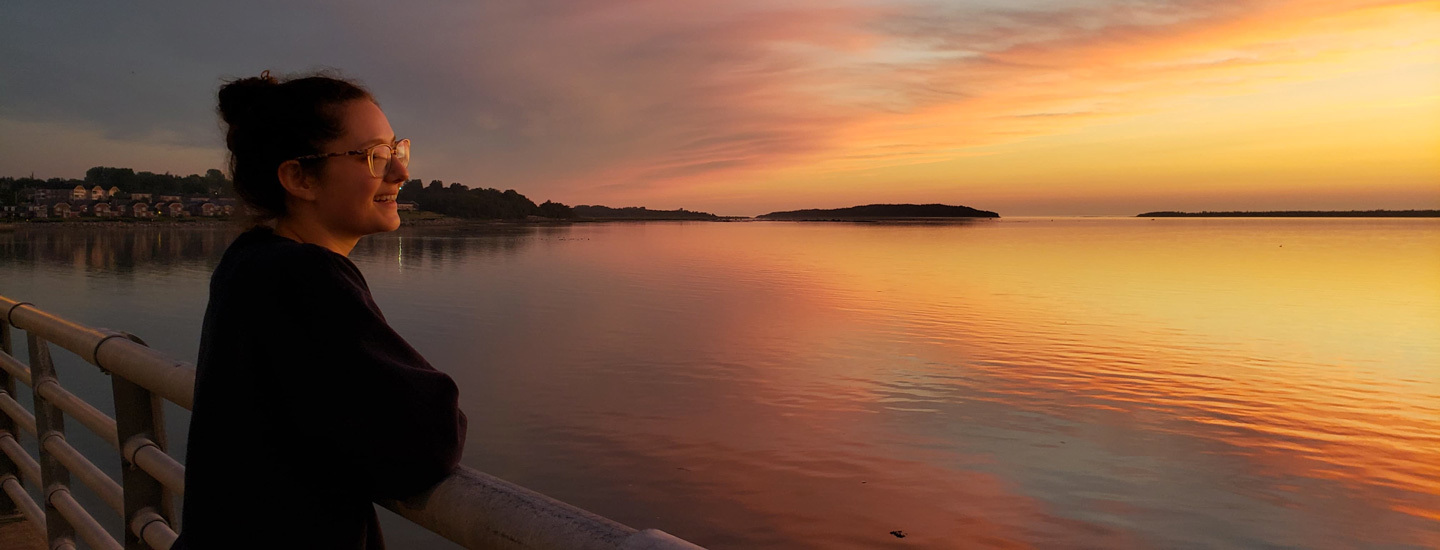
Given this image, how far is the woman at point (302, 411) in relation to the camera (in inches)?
52.2

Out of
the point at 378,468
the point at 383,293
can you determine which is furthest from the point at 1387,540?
the point at 383,293

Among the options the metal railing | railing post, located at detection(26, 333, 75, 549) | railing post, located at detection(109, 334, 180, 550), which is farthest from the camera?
railing post, located at detection(26, 333, 75, 549)

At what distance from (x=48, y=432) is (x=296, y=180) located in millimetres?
2085

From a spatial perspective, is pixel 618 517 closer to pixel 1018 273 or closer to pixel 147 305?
pixel 147 305

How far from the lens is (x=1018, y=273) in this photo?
3953cm

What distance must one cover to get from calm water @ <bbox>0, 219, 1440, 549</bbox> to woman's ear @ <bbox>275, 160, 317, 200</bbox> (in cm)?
763

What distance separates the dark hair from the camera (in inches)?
63.8

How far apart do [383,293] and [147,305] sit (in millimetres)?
7284

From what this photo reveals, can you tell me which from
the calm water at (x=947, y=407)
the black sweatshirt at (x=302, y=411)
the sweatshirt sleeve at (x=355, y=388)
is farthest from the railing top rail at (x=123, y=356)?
the calm water at (x=947, y=407)

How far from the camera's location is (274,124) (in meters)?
1.62

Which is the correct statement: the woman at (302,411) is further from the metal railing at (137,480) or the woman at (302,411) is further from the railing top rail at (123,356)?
the railing top rail at (123,356)

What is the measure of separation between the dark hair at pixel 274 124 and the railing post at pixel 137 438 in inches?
34.9

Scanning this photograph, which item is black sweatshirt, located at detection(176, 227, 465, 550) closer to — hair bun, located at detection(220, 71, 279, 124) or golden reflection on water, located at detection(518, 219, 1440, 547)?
hair bun, located at detection(220, 71, 279, 124)

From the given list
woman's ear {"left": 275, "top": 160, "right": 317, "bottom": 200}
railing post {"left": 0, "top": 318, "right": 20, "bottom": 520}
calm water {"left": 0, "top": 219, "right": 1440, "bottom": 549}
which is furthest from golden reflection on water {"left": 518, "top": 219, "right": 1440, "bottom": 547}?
woman's ear {"left": 275, "top": 160, "right": 317, "bottom": 200}
